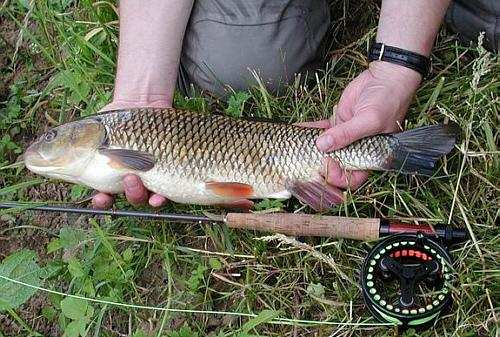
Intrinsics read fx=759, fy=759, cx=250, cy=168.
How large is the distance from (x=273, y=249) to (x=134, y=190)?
0.60 meters

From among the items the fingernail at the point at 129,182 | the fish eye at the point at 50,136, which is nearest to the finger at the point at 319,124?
the fingernail at the point at 129,182

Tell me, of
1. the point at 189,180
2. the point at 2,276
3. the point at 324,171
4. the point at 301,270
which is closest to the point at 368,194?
the point at 324,171

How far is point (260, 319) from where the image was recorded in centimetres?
274

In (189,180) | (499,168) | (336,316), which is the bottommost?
(336,316)

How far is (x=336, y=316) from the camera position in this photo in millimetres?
2814

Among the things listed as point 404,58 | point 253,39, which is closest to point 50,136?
point 253,39

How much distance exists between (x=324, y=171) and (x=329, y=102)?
0.53m

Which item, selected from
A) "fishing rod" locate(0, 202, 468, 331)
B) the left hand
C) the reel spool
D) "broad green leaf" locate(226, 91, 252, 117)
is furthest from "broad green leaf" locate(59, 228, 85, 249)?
the reel spool

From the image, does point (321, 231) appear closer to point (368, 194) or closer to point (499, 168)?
point (368, 194)

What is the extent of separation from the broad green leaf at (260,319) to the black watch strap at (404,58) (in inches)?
43.0

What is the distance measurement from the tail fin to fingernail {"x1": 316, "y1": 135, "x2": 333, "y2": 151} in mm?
255

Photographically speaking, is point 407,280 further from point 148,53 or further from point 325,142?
point 148,53

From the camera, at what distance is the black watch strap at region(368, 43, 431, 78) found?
300 cm

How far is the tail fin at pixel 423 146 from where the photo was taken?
2.83 metres
